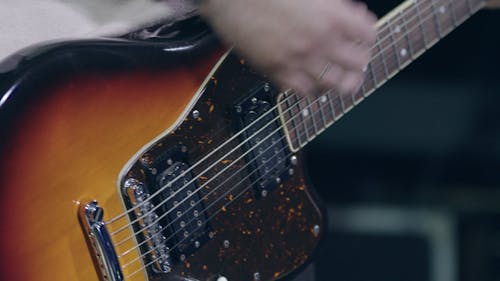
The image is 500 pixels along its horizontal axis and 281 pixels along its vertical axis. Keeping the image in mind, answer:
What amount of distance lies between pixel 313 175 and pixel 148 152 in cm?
77

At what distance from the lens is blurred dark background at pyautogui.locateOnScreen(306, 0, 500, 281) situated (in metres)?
1.42

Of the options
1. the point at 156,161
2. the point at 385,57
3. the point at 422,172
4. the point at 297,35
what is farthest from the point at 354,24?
the point at 422,172

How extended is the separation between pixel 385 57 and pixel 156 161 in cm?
30

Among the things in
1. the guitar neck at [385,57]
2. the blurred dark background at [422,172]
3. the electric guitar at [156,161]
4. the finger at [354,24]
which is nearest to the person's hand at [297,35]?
the finger at [354,24]

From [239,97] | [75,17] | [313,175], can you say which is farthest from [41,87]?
[313,175]

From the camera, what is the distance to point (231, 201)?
81 centimetres

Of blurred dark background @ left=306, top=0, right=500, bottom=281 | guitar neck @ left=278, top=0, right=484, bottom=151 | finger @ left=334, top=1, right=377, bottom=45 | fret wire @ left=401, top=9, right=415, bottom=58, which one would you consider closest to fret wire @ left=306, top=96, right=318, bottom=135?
guitar neck @ left=278, top=0, right=484, bottom=151

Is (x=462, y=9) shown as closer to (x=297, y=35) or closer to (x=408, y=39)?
(x=408, y=39)

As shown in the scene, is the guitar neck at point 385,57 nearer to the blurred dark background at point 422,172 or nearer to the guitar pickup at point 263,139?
the guitar pickup at point 263,139

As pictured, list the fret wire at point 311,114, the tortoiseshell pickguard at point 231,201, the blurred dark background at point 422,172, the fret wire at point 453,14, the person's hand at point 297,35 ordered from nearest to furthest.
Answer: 1. the person's hand at point 297,35
2. the tortoiseshell pickguard at point 231,201
3. the fret wire at point 311,114
4. the fret wire at point 453,14
5. the blurred dark background at point 422,172

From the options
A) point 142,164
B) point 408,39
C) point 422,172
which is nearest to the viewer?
point 142,164

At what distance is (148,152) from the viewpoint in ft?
2.40

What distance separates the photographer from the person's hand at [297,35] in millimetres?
600

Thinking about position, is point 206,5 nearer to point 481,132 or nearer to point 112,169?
point 112,169
